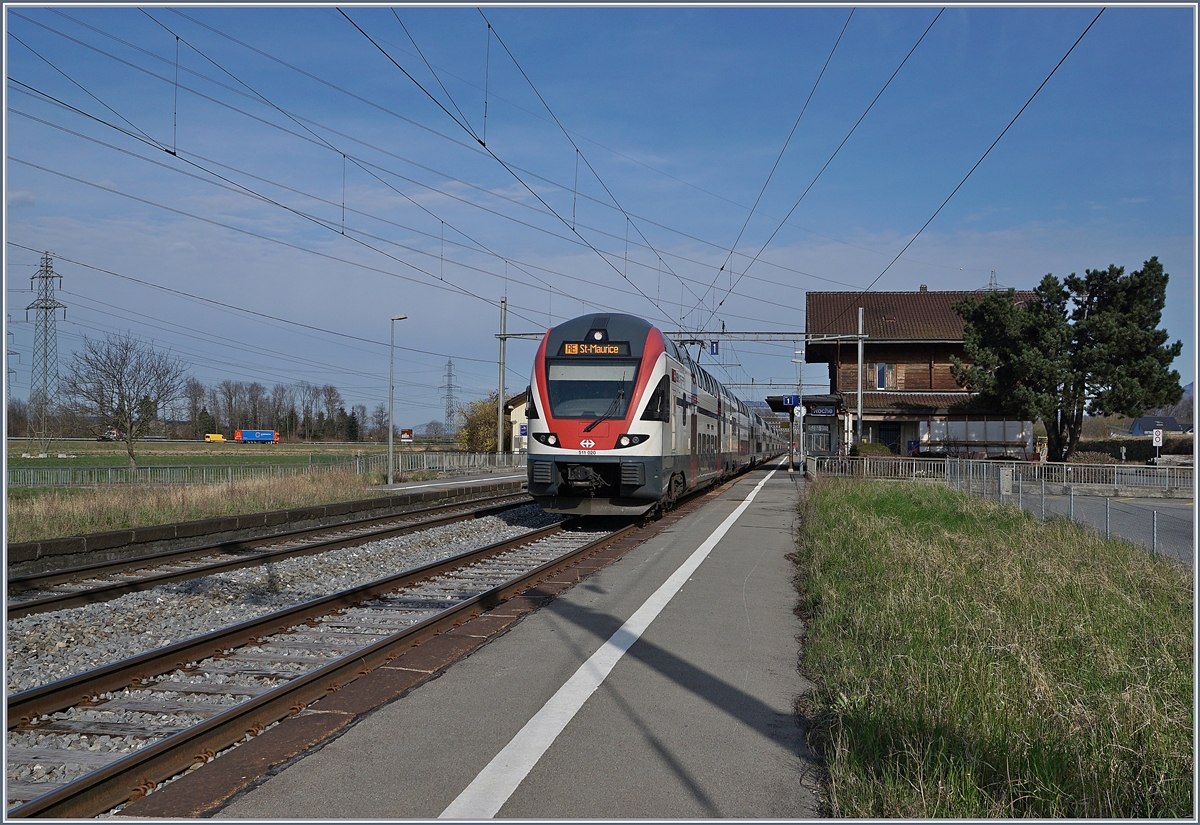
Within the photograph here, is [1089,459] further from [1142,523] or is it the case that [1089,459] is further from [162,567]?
[162,567]

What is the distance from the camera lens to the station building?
4172 cm

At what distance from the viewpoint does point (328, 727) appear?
5.30 metres

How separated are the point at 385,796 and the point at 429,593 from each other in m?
6.17

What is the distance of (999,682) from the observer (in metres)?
5.35

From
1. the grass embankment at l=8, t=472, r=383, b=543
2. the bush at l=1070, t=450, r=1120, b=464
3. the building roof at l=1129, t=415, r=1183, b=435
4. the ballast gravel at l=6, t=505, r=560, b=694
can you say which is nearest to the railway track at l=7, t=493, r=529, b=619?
the ballast gravel at l=6, t=505, r=560, b=694

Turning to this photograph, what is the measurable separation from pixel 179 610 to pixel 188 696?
3632mm

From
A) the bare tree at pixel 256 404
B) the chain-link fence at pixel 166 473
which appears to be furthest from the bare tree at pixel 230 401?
the chain-link fence at pixel 166 473

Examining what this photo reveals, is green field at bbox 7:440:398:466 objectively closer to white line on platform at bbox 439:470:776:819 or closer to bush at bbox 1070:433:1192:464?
white line on platform at bbox 439:470:776:819

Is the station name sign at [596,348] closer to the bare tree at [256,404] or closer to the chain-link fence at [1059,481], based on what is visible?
the chain-link fence at [1059,481]

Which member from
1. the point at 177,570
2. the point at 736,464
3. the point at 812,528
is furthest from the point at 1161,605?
the point at 736,464

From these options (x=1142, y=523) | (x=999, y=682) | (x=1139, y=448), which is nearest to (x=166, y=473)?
(x=1142, y=523)

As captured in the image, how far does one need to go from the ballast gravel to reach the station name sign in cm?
410

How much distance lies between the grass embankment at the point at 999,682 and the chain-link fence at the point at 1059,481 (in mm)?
10656

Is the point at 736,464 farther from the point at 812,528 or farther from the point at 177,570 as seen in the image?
the point at 177,570
